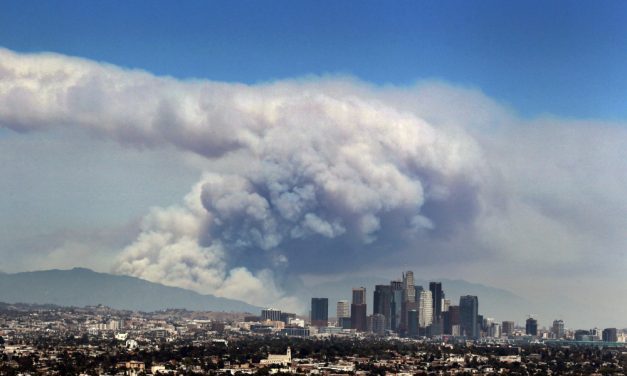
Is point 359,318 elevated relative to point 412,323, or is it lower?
elevated

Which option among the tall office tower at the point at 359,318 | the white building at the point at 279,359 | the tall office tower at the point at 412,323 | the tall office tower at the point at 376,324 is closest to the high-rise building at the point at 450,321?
the tall office tower at the point at 412,323

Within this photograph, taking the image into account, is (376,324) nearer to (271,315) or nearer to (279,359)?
(271,315)

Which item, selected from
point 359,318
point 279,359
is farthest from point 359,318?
point 279,359

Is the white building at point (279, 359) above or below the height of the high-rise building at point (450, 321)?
below

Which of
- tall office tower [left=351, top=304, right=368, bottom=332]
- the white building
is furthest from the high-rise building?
the white building

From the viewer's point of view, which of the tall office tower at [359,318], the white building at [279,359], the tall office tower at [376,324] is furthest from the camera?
the tall office tower at [359,318]

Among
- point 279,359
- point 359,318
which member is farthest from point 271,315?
point 279,359

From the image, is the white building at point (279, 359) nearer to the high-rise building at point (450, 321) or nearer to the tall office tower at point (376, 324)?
the tall office tower at point (376, 324)

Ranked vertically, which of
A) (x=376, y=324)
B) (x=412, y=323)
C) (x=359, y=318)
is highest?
(x=359, y=318)

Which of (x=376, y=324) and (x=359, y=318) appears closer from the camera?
(x=376, y=324)
